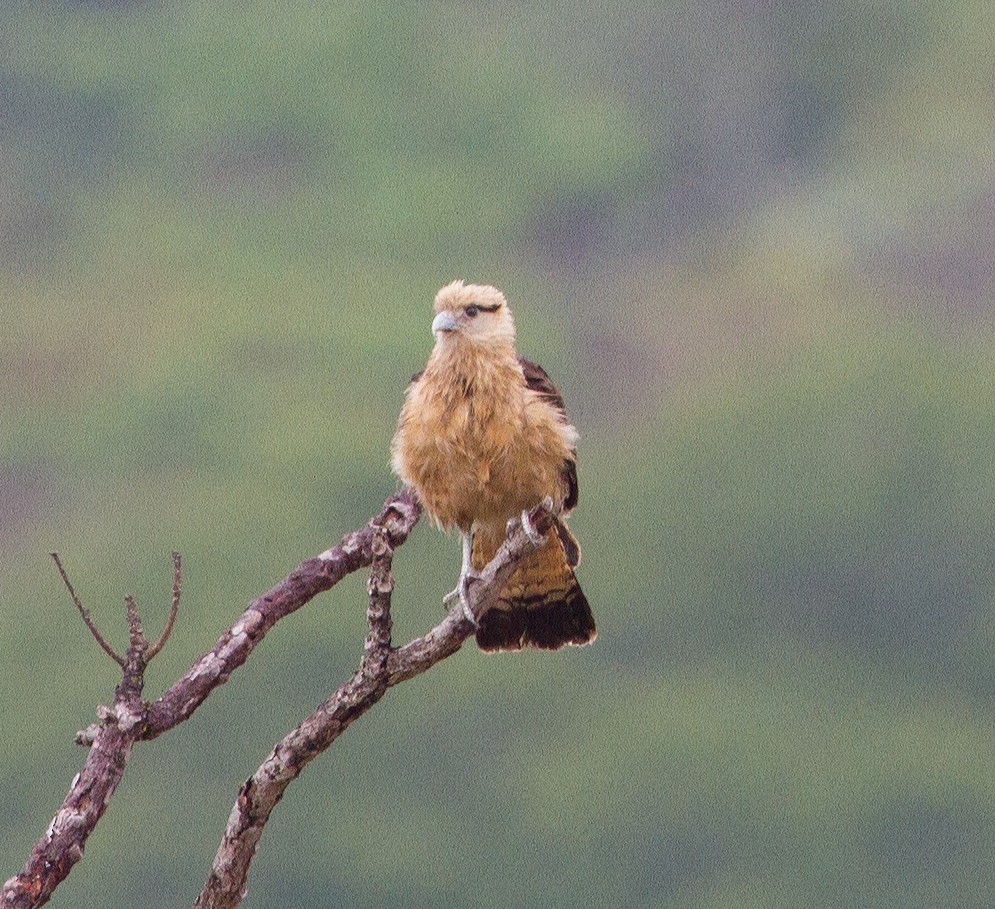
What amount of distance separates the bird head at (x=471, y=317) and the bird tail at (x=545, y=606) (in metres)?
0.80

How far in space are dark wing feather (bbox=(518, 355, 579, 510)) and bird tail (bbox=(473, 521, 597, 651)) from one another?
180 millimetres

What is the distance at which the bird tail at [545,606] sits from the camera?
7.46m

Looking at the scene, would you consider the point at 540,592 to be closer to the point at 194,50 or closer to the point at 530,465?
the point at 530,465

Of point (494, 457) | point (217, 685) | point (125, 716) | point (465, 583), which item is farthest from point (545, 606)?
point (125, 716)

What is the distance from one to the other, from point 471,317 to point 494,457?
0.61 m

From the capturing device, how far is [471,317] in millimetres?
7469

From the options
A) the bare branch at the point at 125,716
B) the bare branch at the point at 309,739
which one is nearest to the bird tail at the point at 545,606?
the bare branch at the point at 125,716

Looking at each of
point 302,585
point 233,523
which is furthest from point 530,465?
point 233,523

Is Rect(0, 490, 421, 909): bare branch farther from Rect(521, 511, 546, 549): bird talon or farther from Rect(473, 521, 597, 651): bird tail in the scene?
Rect(473, 521, 597, 651): bird tail

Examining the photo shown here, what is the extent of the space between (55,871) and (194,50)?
166 ft

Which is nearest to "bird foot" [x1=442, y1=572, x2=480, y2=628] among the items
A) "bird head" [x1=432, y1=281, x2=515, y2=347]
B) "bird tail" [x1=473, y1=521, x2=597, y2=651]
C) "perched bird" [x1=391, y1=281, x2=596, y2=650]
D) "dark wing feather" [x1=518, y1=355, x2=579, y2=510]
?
"perched bird" [x1=391, y1=281, x2=596, y2=650]

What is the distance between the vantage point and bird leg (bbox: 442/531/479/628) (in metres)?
6.23

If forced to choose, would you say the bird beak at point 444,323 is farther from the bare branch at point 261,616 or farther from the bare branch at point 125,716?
the bare branch at point 125,716

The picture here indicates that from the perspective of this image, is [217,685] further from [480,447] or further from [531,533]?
[480,447]
